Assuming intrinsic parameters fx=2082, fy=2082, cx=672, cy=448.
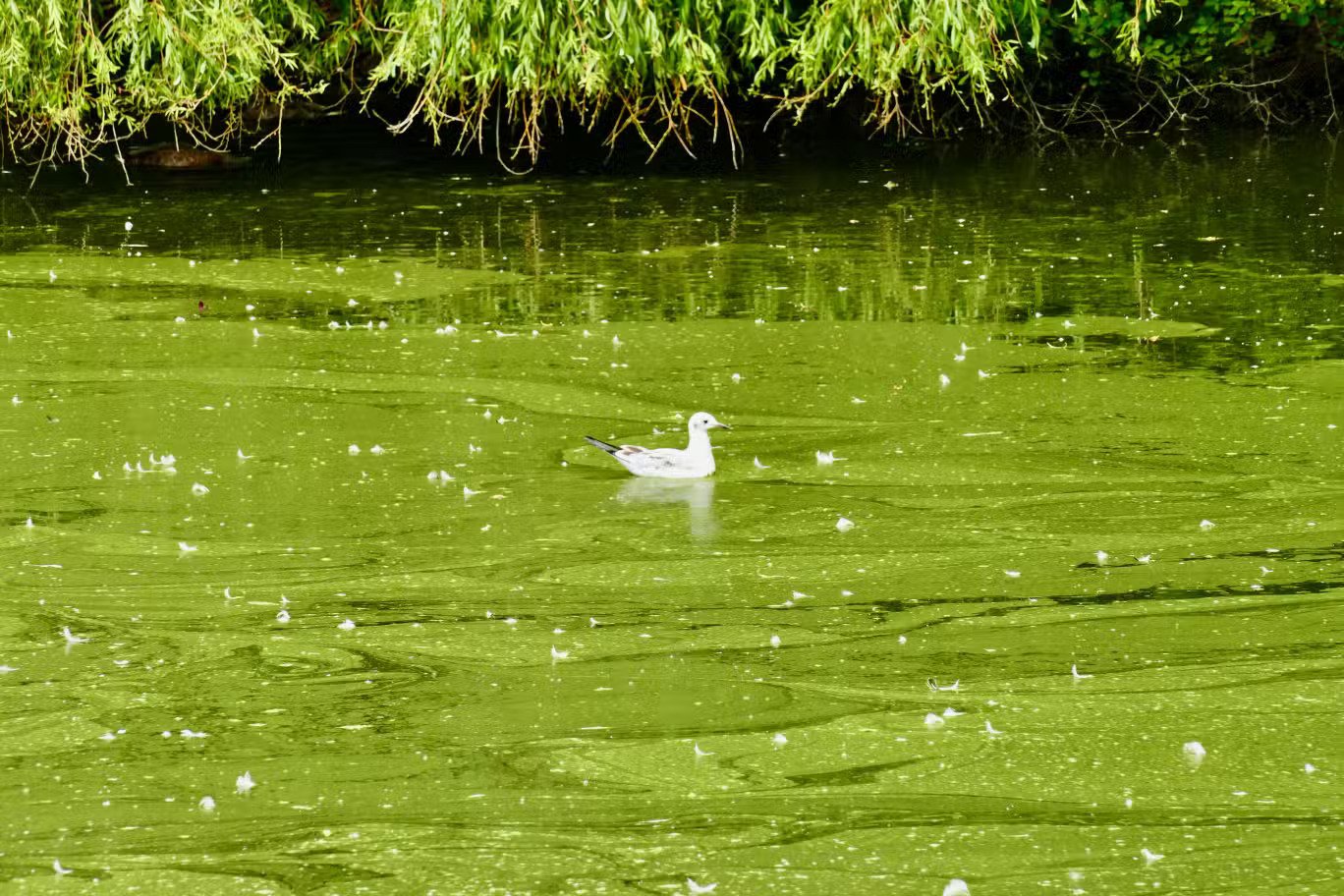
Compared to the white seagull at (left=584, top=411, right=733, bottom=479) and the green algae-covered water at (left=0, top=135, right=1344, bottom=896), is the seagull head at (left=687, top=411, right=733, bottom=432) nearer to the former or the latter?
the white seagull at (left=584, top=411, right=733, bottom=479)

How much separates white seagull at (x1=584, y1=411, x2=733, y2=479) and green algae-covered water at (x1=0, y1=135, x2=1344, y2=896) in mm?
54

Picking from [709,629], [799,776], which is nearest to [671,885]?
[799,776]

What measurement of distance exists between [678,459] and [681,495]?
14 cm

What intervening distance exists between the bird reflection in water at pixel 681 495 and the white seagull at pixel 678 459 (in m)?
0.02

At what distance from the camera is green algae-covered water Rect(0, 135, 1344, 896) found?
3.46 m

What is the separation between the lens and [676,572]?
4.98 m

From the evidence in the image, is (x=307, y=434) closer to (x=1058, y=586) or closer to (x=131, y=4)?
(x=1058, y=586)

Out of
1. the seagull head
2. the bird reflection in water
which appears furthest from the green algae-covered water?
the seagull head

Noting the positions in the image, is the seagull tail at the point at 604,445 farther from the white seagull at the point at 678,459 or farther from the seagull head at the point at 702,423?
the seagull head at the point at 702,423

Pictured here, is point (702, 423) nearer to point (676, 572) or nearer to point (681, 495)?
point (681, 495)

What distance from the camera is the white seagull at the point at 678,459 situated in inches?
227

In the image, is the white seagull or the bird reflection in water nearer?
the bird reflection in water

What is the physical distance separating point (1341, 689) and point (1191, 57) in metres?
11.1

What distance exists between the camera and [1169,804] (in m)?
3.52
